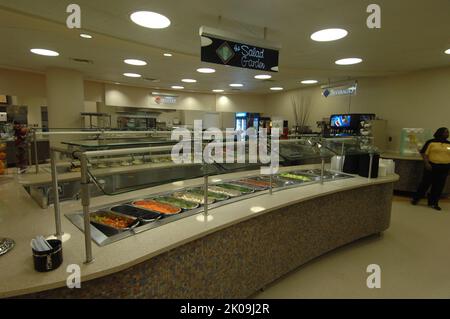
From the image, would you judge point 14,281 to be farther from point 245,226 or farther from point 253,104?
point 253,104

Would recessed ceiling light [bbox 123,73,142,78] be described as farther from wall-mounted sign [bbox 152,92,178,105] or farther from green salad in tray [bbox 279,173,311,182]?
green salad in tray [bbox 279,173,311,182]

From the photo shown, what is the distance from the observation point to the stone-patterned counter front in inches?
47.8

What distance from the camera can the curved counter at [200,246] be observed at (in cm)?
108

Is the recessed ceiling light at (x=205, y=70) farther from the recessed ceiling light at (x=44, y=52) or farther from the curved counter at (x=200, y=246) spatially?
the curved counter at (x=200, y=246)

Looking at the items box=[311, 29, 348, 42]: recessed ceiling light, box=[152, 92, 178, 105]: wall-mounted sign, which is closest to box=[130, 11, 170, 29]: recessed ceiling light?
box=[311, 29, 348, 42]: recessed ceiling light

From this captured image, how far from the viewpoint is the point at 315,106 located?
757 cm

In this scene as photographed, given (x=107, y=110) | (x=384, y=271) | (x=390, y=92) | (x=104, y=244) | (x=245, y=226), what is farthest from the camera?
(x=107, y=110)

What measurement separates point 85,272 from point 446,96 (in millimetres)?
6478

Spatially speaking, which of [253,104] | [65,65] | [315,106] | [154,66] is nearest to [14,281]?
[154,66]

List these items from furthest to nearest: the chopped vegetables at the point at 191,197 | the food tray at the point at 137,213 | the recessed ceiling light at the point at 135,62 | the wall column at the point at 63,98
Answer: the wall column at the point at 63,98, the recessed ceiling light at the point at 135,62, the chopped vegetables at the point at 191,197, the food tray at the point at 137,213

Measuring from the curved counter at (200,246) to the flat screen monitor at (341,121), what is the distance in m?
3.40

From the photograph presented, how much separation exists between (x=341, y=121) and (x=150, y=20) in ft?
16.3

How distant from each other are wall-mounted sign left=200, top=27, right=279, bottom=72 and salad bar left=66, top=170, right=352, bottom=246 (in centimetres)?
128

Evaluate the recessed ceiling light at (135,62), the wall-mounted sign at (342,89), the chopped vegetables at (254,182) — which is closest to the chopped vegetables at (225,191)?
the chopped vegetables at (254,182)
